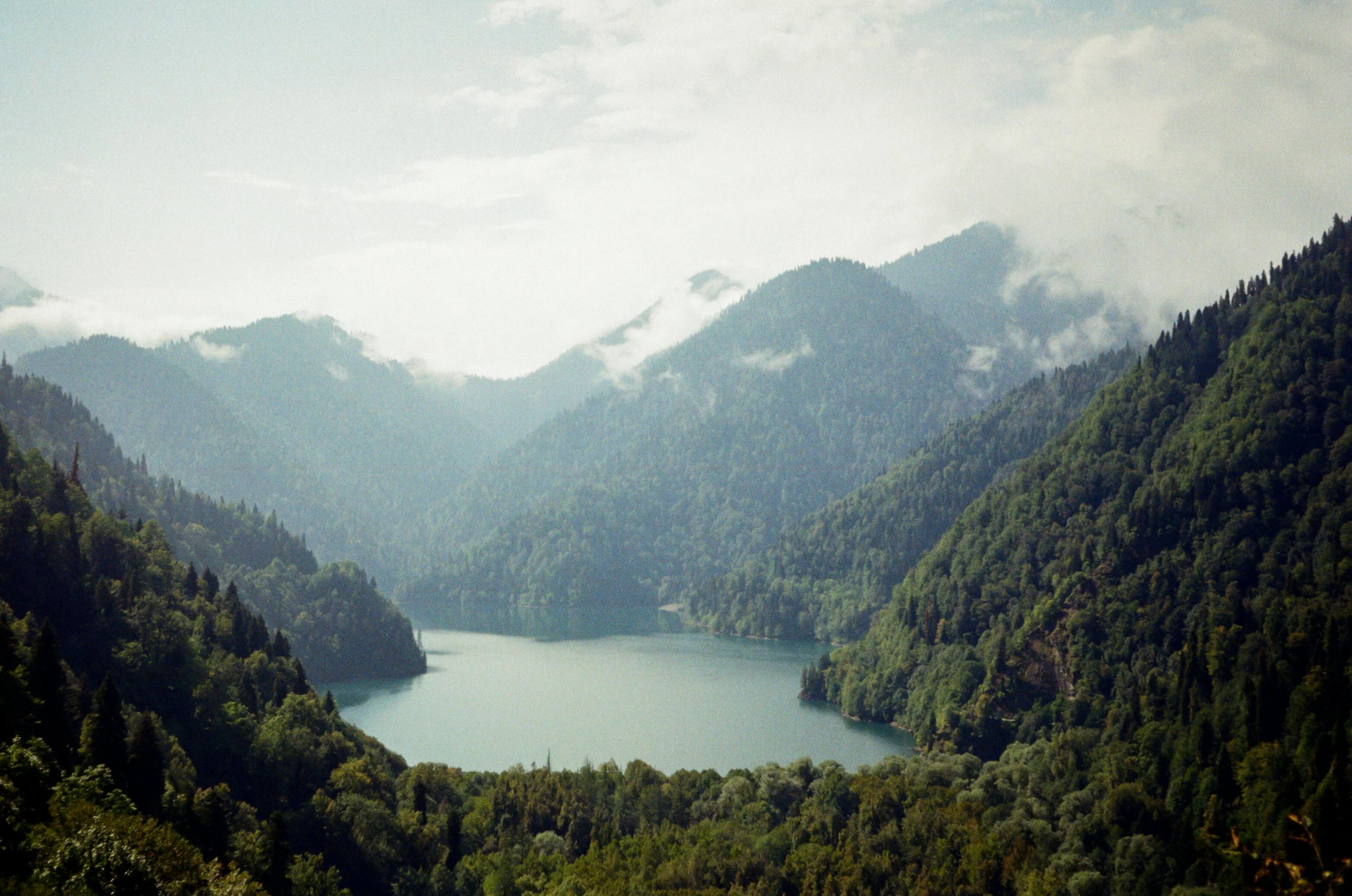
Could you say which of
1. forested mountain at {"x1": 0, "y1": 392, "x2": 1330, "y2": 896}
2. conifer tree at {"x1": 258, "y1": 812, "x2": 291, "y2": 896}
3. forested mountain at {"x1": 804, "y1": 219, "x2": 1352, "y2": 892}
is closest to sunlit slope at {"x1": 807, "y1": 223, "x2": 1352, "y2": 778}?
forested mountain at {"x1": 804, "y1": 219, "x2": 1352, "y2": 892}

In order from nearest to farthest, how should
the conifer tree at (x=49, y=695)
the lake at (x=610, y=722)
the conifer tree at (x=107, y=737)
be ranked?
the conifer tree at (x=49, y=695)
the conifer tree at (x=107, y=737)
the lake at (x=610, y=722)

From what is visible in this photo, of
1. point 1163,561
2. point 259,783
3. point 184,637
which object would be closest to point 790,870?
point 259,783

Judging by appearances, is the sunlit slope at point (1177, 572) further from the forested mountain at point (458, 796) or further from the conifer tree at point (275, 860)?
the conifer tree at point (275, 860)

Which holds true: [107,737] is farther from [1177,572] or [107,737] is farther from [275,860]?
[1177,572]

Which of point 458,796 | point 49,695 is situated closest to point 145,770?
point 49,695

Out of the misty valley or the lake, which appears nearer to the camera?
the misty valley

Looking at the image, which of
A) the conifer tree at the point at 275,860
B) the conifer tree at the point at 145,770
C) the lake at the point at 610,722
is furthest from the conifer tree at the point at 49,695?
the lake at the point at 610,722

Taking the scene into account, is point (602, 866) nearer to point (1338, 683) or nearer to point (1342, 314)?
point (1338, 683)

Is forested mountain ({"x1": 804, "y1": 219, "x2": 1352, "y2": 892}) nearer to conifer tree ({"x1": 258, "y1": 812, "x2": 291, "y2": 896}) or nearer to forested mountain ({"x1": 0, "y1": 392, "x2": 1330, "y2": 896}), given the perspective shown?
forested mountain ({"x1": 0, "y1": 392, "x2": 1330, "y2": 896})
